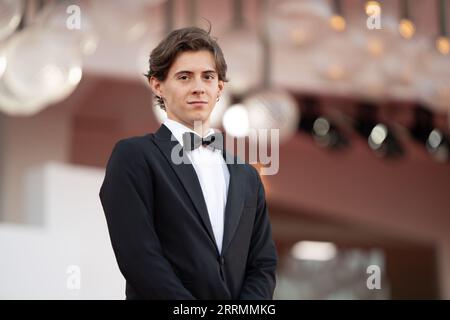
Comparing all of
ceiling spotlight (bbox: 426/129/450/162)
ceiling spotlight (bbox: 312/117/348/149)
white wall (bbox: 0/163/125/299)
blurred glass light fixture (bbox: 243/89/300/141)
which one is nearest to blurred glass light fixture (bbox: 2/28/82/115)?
white wall (bbox: 0/163/125/299)

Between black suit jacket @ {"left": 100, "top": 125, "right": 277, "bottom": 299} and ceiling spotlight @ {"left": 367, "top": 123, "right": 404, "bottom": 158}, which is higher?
ceiling spotlight @ {"left": 367, "top": 123, "right": 404, "bottom": 158}

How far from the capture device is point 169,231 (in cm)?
118

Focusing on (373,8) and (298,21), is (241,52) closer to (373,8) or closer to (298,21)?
(298,21)

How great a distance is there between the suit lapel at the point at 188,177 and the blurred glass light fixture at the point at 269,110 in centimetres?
209

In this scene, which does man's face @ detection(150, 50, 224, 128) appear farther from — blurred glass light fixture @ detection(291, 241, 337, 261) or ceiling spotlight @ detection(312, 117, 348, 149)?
blurred glass light fixture @ detection(291, 241, 337, 261)

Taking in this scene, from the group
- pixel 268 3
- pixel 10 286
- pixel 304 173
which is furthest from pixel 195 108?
pixel 304 173

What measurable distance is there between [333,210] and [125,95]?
2.24m

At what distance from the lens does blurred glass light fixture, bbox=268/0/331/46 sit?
3.00 metres

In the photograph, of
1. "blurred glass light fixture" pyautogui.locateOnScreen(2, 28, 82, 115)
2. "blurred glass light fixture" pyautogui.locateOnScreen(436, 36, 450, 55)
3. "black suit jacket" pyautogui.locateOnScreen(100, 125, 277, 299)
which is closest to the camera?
"black suit jacket" pyautogui.locateOnScreen(100, 125, 277, 299)

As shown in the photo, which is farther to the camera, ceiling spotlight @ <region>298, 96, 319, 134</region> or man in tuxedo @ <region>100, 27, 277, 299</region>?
ceiling spotlight @ <region>298, 96, 319, 134</region>

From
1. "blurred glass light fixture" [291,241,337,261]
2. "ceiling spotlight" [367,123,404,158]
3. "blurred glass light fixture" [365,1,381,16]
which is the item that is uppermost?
"blurred glass light fixture" [291,241,337,261]

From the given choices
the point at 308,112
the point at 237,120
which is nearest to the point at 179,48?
the point at 237,120

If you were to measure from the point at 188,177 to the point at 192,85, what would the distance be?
125 mm

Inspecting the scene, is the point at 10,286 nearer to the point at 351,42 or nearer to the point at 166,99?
the point at 166,99
